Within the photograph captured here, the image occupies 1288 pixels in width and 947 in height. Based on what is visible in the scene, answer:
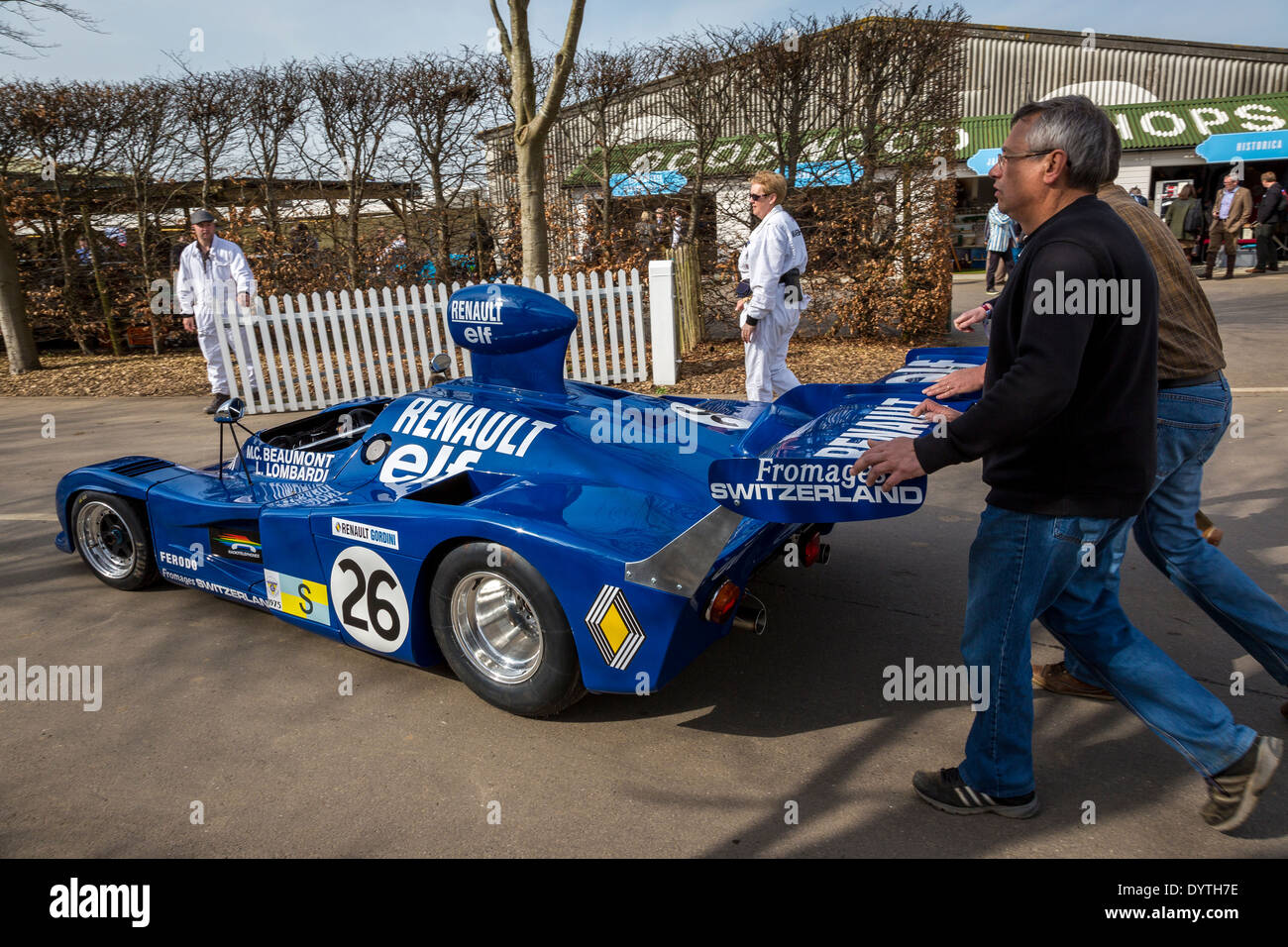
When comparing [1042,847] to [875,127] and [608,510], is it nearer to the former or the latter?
[608,510]

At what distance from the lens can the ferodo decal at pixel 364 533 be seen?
3.20 metres

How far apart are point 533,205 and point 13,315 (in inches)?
307

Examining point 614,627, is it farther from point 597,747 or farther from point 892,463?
point 892,463

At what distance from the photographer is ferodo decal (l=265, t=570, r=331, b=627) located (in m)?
3.48

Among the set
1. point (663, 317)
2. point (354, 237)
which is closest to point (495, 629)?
point (663, 317)

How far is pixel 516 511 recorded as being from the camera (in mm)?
3020

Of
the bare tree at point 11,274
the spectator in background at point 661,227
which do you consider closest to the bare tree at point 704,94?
the spectator in background at point 661,227

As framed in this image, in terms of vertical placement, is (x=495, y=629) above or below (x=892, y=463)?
below

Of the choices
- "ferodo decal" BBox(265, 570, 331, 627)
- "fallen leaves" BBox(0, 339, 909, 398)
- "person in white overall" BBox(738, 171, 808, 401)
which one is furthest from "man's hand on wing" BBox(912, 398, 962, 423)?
"fallen leaves" BBox(0, 339, 909, 398)

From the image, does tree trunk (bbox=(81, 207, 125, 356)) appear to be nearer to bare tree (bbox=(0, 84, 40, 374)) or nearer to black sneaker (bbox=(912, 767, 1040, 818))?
bare tree (bbox=(0, 84, 40, 374))

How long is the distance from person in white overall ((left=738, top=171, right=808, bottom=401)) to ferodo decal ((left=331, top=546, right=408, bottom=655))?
3.82 m

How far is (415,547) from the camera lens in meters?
3.15
